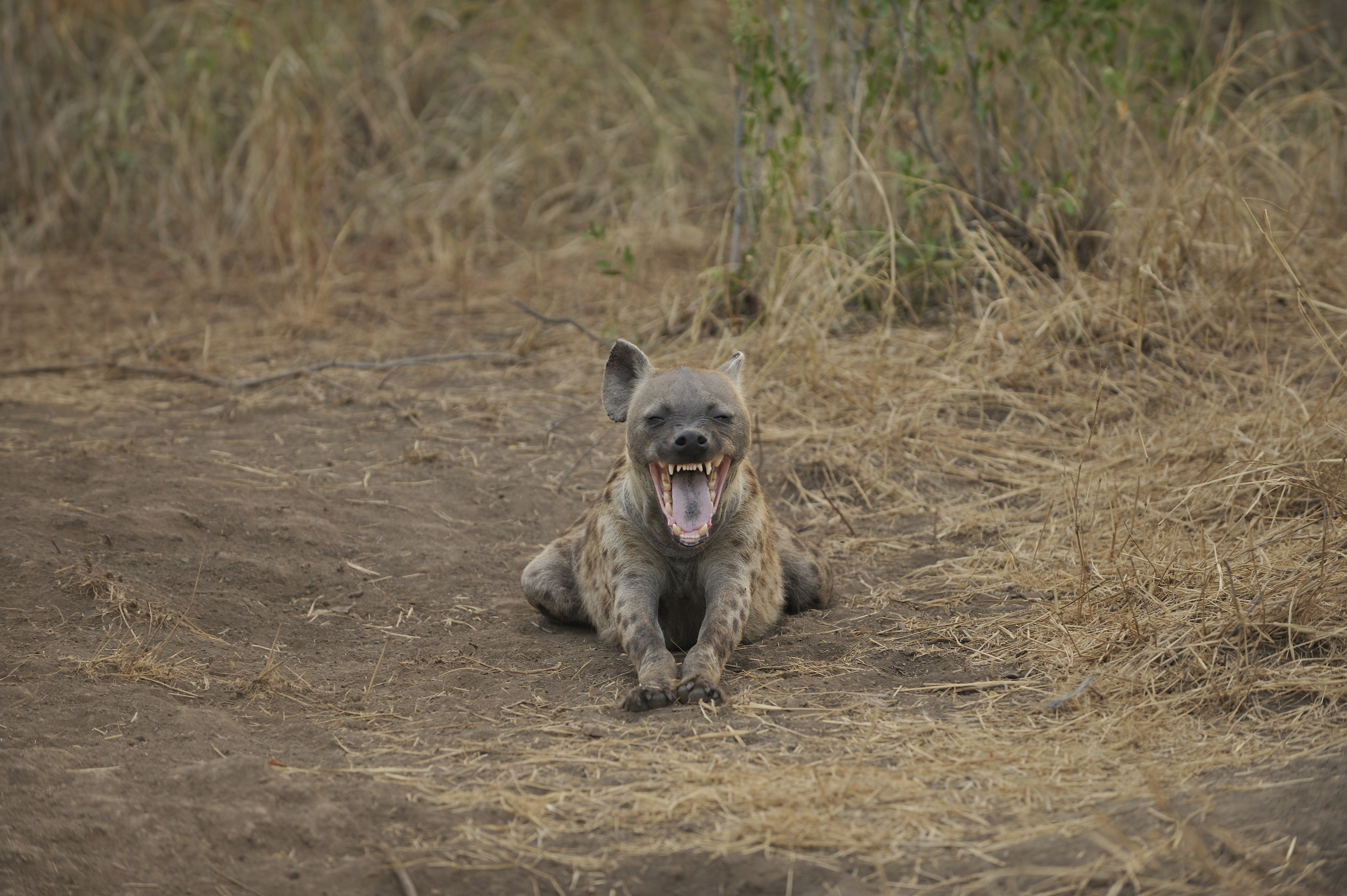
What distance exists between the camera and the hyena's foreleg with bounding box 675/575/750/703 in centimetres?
357

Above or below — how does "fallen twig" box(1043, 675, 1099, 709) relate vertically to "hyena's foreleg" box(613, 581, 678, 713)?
above

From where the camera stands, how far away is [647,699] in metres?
3.53

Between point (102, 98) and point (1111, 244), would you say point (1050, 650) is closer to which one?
point (1111, 244)

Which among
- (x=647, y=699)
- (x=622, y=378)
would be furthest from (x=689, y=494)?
(x=647, y=699)

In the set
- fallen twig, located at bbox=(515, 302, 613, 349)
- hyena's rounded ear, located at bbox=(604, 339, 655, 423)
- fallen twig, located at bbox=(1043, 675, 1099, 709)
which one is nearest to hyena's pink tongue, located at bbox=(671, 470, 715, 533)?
hyena's rounded ear, located at bbox=(604, 339, 655, 423)

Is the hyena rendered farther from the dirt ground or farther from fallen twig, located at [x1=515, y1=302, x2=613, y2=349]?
fallen twig, located at [x1=515, y1=302, x2=613, y2=349]

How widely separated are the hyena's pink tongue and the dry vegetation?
2.94 feet

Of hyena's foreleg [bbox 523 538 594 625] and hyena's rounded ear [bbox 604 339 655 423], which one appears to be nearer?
hyena's rounded ear [bbox 604 339 655 423]

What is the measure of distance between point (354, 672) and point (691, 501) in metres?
1.19

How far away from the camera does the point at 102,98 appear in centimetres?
973

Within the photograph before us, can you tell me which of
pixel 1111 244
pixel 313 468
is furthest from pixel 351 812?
pixel 1111 244

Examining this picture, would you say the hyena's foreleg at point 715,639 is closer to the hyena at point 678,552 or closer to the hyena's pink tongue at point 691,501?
the hyena at point 678,552

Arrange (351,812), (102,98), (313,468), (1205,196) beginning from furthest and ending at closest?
(102,98) < (1205,196) < (313,468) < (351,812)

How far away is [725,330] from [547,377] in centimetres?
109
